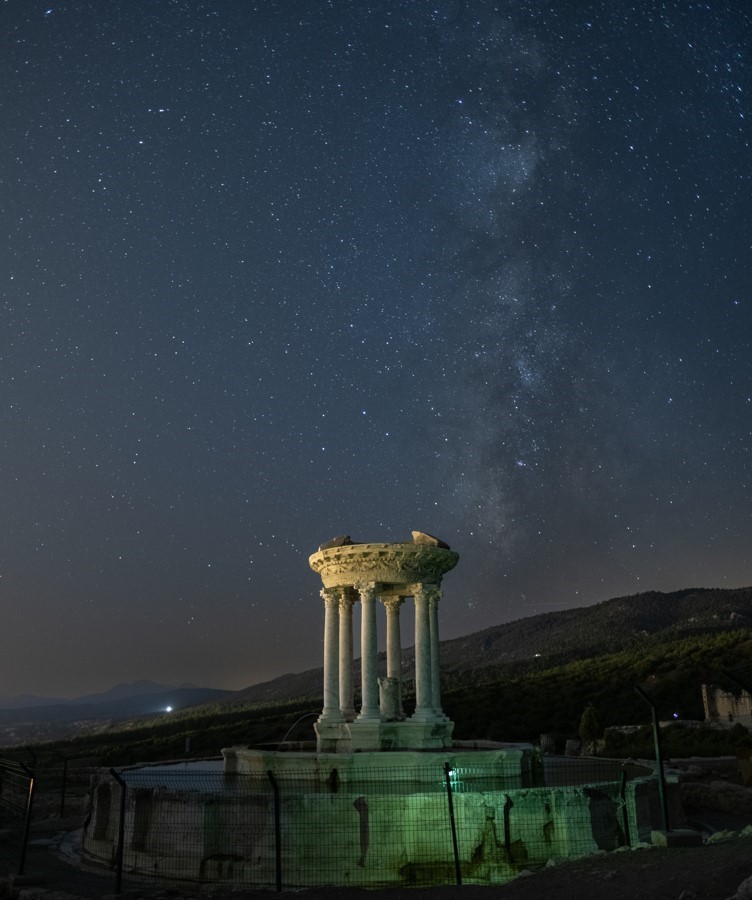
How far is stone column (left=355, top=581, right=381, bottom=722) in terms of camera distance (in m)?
22.3

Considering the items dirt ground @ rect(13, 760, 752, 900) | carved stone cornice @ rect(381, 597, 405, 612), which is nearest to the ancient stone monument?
carved stone cornice @ rect(381, 597, 405, 612)

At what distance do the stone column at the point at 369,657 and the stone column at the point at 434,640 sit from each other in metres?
1.66

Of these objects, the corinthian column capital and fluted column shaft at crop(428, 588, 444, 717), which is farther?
the corinthian column capital

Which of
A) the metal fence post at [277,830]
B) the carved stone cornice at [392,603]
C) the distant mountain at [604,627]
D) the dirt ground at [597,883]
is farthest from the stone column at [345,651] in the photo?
the distant mountain at [604,627]

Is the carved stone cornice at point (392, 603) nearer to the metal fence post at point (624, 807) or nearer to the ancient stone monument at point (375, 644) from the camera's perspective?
the ancient stone monument at point (375, 644)

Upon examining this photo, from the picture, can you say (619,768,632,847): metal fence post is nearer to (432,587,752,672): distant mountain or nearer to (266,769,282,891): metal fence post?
(266,769,282,891): metal fence post

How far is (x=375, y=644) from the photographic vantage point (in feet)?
77.5

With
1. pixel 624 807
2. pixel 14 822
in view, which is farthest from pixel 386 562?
pixel 14 822

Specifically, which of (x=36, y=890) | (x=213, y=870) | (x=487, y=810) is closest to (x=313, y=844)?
(x=213, y=870)

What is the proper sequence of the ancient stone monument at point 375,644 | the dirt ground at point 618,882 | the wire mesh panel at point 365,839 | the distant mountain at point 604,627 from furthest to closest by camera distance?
the distant mountain at point 604,627
the ancient stone monument at point 375,644
the wire mesh panel at point 365,839
the dirt ground at point 618,882

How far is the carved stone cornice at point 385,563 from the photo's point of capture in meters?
22.8

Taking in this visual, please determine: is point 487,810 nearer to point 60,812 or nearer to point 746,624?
point 60,812

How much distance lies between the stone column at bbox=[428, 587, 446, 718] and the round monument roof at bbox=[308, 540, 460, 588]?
50cm

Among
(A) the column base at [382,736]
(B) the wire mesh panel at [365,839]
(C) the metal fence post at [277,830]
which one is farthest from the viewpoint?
(A) the column base at [382,736]
